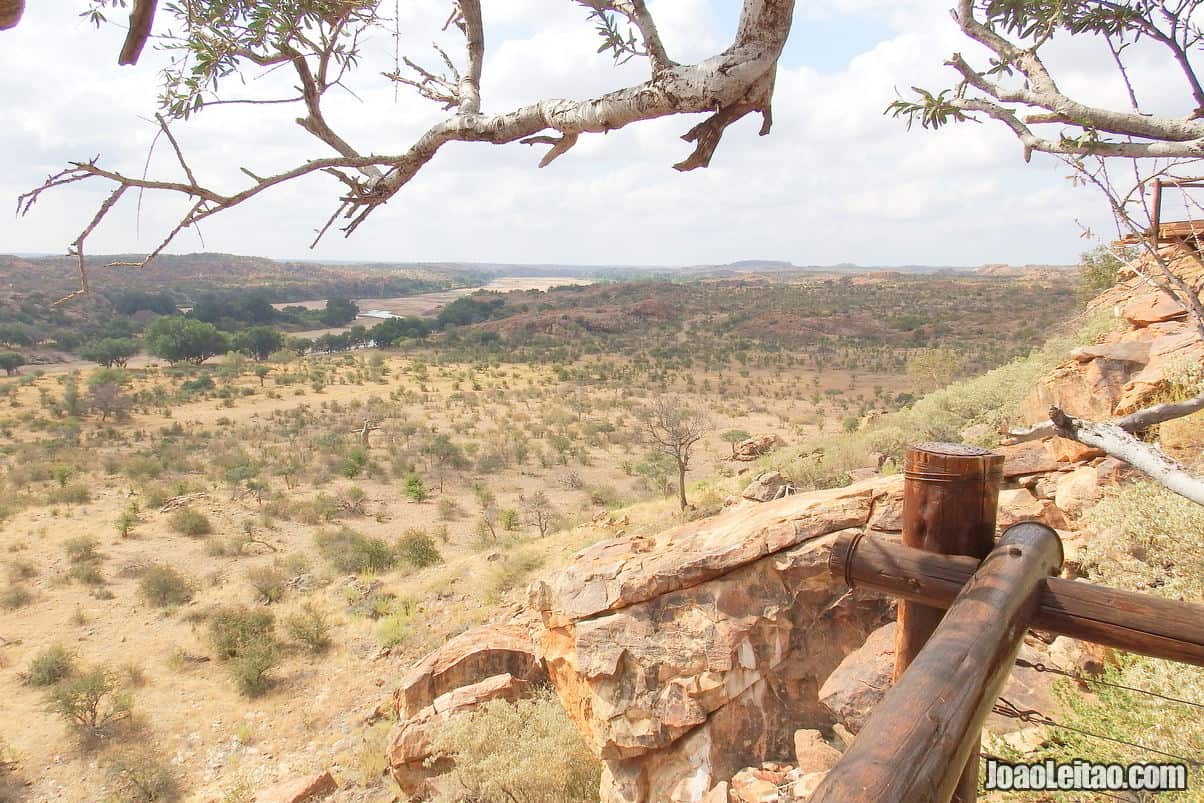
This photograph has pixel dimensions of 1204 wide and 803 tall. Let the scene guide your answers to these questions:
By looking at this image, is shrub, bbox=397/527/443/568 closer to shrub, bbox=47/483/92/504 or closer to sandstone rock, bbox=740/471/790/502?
sandstone rock, bbox=740/471/790/502

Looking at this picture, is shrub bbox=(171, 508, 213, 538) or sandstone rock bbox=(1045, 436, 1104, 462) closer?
sandstone rock bbox=(1045, 436, 1104, 462)

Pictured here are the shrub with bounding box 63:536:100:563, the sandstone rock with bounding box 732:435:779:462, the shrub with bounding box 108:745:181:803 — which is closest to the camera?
the shrub with bounding box 108:745:181:803

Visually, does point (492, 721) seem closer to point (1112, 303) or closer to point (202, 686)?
point (202, 686)

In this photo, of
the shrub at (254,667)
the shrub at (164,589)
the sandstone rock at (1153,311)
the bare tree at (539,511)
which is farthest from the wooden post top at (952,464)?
the shrub at (164,589)

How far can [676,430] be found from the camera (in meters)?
13.0

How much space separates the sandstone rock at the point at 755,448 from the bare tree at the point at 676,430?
42.0 inches

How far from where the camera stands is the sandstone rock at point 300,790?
5703mm

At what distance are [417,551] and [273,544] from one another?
3236 mm

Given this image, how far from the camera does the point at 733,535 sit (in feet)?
14.9

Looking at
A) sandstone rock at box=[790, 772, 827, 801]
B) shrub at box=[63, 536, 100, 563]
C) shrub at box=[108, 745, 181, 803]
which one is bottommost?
shrub at box=[108, 745, 181, 803]

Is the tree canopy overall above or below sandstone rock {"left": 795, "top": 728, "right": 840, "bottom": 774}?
above

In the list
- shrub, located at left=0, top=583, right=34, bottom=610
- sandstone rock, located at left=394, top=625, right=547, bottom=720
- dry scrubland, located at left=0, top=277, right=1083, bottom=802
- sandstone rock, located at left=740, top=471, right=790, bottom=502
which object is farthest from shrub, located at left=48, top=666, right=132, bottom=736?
sandstone rock, located at left=740, top=471, right=790, bottom=502

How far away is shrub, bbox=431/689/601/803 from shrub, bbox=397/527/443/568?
19.2ft

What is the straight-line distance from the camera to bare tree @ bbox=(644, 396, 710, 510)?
494 inches
